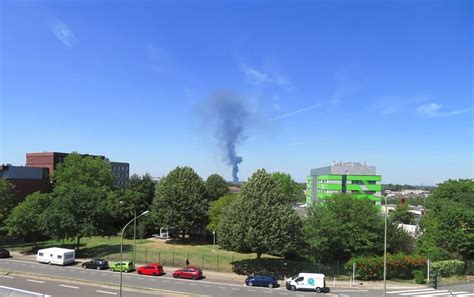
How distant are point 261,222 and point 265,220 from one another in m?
0.54

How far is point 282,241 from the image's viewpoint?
149 feet

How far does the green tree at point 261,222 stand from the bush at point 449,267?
53.2ft

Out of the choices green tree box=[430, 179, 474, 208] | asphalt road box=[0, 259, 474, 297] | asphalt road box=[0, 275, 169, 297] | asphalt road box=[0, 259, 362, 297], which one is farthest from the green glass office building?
asphalt road box=[0, 275, 169, 297]

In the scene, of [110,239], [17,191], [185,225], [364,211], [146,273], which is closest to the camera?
[146,273]

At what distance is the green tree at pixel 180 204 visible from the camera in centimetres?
6700

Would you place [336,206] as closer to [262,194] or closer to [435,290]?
[262,194]

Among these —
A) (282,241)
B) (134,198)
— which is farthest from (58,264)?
(282,241)

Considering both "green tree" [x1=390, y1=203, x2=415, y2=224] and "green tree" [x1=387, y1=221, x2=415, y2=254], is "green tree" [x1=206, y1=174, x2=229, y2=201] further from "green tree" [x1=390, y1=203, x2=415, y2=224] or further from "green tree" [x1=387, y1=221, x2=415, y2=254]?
"green tree" [x1=390, y1=203, x2=415, y2=224]

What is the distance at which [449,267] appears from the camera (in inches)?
1828

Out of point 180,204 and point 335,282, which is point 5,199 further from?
point 335,282

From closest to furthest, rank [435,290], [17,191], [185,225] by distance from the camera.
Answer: [435,290]
[185,225]
[17,191]

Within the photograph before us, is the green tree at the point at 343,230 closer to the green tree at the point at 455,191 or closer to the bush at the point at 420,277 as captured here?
the bush at the point at 420,277

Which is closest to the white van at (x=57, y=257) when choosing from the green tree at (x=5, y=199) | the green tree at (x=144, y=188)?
the green tree at (x=5, y=199)

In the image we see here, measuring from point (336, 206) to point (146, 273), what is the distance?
2545 cm
